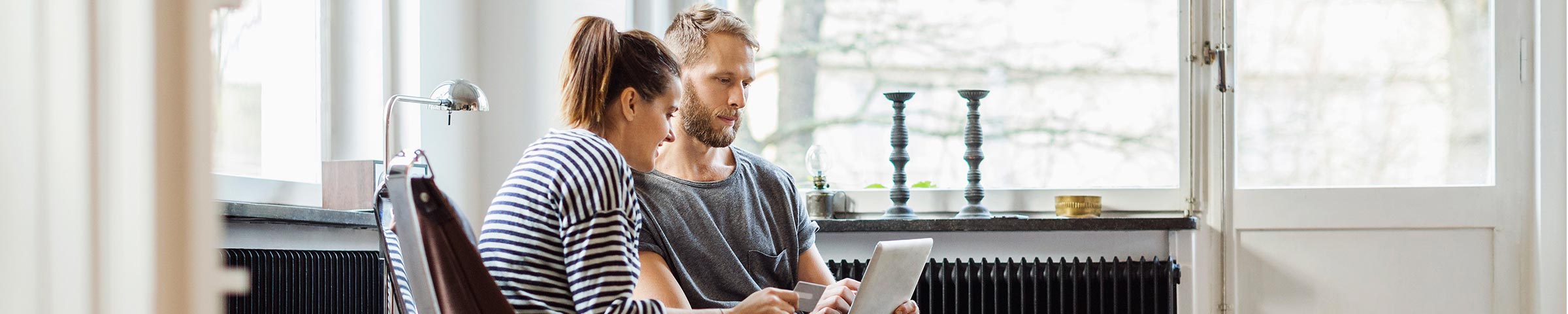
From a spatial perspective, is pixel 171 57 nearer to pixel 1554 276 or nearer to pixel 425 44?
pixel 425 44

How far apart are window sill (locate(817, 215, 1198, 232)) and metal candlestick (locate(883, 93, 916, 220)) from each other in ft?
0.27

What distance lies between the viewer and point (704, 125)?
2166 mm

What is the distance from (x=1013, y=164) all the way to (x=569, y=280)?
7.17ft

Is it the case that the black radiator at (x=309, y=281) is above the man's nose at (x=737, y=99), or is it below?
below

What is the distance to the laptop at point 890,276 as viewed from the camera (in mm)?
1753

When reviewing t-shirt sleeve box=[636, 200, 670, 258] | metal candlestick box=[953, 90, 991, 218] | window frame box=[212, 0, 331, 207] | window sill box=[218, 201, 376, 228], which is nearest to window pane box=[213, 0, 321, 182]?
window frame box=[212, 0, 331, 207]

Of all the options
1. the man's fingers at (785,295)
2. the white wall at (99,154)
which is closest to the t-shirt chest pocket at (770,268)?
the man's fingers at (785,295)

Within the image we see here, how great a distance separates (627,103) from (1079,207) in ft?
6.03

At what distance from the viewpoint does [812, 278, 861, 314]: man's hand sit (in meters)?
1.89

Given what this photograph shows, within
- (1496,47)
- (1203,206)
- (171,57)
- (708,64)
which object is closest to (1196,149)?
(1203,206)

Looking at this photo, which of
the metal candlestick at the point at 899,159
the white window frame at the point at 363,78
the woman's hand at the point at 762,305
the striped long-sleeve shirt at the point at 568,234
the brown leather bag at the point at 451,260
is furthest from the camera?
the metal candlestick at the point at 899,159

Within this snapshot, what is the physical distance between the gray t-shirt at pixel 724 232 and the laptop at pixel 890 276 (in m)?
0.27

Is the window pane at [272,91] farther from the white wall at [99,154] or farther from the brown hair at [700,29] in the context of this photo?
the white wall at [99,154]

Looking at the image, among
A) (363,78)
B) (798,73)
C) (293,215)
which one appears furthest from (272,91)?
(798,73)
